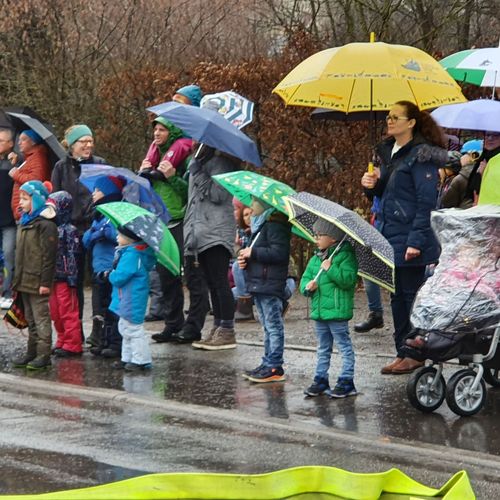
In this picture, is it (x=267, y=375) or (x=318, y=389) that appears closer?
(x=318, y=389)

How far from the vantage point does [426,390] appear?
27.7ft

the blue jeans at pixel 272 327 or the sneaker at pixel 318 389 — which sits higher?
the blue jeans at pixel 272 327

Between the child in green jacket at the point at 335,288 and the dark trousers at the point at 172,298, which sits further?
the dark trousers at the point at 172,298

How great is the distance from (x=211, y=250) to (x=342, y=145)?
3.59m

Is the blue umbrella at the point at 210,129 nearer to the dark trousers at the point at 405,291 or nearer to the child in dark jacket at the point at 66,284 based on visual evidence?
the child in dark jacket at the point at 66,284

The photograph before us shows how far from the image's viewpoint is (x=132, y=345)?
33.9 ft

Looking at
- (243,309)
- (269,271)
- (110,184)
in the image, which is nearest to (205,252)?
(110,184)

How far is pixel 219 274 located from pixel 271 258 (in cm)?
A: 148

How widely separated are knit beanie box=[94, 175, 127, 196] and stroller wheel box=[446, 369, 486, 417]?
13.5ft

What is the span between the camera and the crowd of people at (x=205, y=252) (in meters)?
9.40

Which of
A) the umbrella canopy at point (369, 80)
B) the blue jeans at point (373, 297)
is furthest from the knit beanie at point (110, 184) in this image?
the blue jeans at point (373, 297)

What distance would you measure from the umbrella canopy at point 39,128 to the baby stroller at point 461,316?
17.0ft

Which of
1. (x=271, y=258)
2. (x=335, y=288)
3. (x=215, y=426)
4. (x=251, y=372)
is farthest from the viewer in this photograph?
(x=251, y=372)

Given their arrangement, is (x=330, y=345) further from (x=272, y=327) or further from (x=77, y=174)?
(x=77, y=174)
